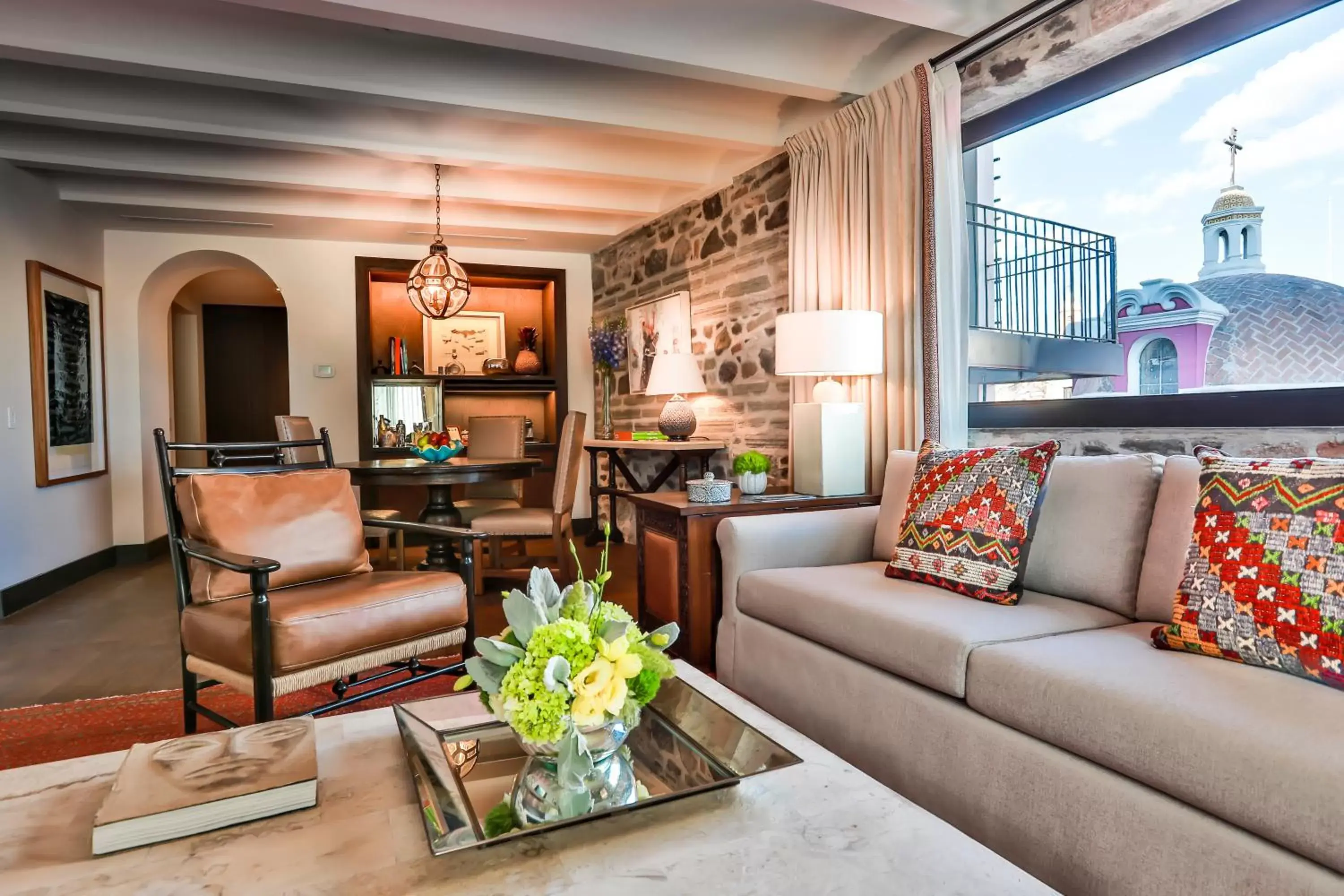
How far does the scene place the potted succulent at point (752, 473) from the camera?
315 cm

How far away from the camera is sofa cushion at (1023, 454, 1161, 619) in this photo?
193 cm

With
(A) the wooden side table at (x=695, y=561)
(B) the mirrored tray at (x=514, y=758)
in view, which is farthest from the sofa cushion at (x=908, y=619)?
(B) the mirrored tray at (x=514, y=758)

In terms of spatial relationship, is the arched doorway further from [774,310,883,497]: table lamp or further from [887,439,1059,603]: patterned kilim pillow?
[887,439,1059,603]: patterned kilim pillow

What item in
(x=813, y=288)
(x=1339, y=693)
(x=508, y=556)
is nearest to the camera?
(x=1339, y=693)

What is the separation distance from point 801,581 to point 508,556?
3.18 m

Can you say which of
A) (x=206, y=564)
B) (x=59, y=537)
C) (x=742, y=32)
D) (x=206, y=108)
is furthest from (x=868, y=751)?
(x=59, y=537)

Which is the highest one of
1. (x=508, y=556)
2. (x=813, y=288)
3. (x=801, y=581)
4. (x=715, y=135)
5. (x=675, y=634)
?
(x=715, y=135)

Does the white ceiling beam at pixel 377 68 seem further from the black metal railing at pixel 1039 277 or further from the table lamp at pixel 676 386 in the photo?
the table lamp at pixel 676 386

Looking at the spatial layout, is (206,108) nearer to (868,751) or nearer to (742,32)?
(742,32)

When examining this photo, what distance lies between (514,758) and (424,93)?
3.11m

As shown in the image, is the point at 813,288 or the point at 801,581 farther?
the point at 813,288

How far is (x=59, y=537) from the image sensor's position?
15.1 feet

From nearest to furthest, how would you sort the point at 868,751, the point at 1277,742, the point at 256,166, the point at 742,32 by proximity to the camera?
the point at 1277,742 → the point at 868,751 → the point at 742,32 → the point at 256,166

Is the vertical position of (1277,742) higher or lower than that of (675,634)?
lower
